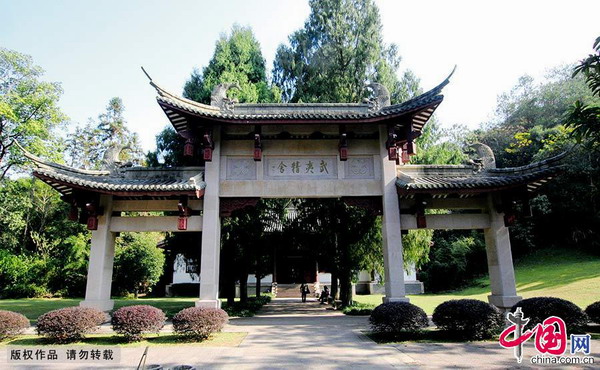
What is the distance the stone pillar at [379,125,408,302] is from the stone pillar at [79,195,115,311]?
856 cm

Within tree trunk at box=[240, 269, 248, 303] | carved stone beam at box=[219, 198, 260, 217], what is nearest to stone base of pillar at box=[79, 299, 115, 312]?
carved stone beam at box=[219, 198, 260, 217]

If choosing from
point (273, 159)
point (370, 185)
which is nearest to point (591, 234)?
point (370, 185)

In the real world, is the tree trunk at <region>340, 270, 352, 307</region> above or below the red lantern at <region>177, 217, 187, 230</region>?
below

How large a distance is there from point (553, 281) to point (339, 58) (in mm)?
17285

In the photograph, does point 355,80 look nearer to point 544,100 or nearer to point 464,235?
point 464,235

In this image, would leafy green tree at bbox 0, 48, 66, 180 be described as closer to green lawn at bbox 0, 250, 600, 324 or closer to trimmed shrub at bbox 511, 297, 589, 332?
green lawn at bbox 0, 250, 600, 324

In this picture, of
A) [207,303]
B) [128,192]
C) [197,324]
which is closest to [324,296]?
[207,303]

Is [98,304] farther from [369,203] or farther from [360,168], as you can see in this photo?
[360,168]

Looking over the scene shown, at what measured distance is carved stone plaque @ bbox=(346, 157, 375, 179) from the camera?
39.4 ft

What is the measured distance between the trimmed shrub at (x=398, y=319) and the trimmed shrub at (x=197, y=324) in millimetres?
3856

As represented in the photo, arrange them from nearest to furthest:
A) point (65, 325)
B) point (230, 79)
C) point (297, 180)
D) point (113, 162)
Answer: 1. point (65, 325)
2. point (297, 180)
3. point (113, 162)
4. point (230, 79)

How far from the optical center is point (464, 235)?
34.0 meters

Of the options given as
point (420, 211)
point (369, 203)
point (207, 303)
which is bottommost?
point (207, 303)

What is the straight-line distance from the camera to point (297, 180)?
38.8 ft
